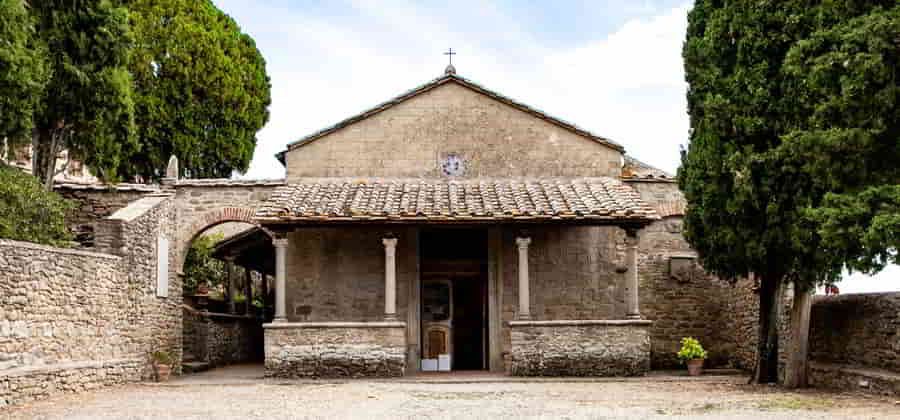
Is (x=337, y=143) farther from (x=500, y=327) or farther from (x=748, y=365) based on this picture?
(x=748, y=365)

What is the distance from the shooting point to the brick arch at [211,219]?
1867cm

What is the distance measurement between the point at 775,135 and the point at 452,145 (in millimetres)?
7282

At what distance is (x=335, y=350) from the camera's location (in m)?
16.3

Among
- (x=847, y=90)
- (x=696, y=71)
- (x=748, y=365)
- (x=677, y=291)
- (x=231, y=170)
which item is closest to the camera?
(x=847, y=90)

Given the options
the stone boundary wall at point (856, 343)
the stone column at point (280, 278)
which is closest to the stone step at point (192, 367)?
the stone column at point (280, 278)

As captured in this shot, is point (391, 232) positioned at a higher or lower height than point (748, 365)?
higher

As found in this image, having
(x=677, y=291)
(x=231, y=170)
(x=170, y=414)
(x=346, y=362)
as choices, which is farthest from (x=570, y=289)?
(x=231, y=170)

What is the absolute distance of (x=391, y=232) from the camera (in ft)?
55.5

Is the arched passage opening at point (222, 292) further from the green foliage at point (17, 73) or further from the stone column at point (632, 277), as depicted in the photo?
the stone column at point (632, 277)

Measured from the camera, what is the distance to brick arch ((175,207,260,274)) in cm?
1867

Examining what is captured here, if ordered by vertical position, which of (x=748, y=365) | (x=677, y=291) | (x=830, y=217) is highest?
(x=830, y=217)

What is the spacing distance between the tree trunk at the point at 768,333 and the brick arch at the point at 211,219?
958cm

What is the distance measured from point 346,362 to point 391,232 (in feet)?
7.83

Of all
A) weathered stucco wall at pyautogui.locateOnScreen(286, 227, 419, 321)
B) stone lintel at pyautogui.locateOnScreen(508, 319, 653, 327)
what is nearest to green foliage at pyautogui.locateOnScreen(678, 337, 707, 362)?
stone lintel at pyautogui.locateOnScreen(508, 319, 653, 327)
